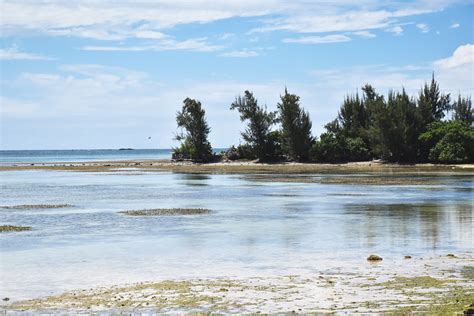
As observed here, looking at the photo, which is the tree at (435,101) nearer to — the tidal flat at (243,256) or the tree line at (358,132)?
the tree line at (358,132)

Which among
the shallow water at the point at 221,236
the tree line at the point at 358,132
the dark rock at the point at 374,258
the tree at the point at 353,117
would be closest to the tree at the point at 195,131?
the tree line at the point at 358,132

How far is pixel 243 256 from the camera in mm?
18141

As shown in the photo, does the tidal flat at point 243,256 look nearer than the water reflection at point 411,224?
Yes

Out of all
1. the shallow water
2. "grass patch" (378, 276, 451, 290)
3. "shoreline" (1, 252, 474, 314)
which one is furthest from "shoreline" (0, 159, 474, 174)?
"grass patch" (378, 276, 451, 290)

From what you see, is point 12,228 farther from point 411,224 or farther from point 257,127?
point 257,127

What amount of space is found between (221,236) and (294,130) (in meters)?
69.8

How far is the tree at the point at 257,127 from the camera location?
95.9m

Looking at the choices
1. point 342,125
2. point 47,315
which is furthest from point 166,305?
point 342,125

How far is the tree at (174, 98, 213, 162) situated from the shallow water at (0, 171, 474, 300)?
6061 cm

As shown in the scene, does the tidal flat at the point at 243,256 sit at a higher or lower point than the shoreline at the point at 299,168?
lower

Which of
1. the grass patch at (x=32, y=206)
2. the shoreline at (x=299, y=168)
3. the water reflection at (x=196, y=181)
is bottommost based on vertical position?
the grass patch at (x=32, y=206)

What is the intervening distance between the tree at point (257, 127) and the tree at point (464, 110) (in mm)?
24397

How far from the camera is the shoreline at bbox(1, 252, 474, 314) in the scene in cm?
1200

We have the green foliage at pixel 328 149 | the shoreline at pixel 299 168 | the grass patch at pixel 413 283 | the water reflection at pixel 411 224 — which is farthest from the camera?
the green foliage at pixel 328 149
